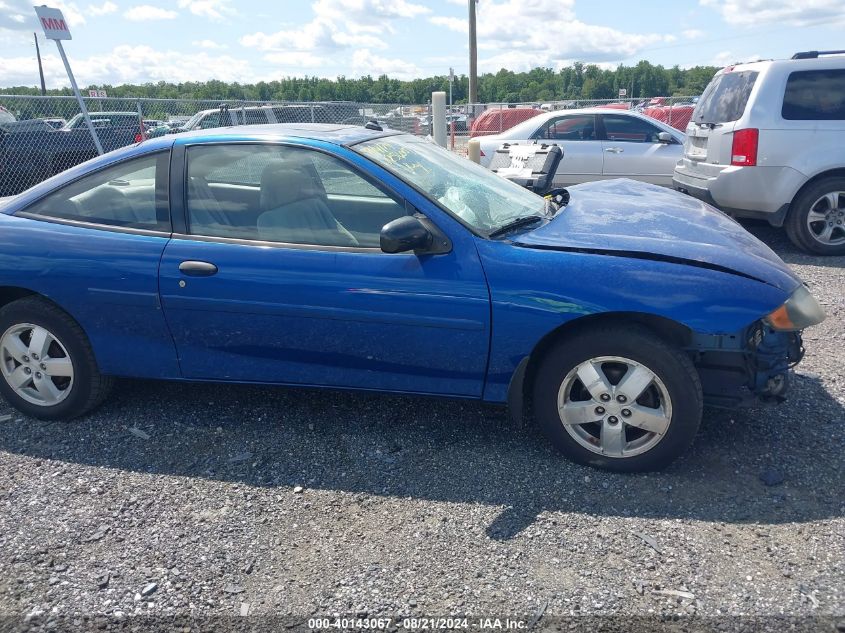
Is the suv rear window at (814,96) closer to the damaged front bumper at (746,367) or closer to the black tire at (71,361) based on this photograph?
the damaged front bumper at (746,367)

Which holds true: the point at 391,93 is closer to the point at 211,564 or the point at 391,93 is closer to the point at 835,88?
the point at 835,88

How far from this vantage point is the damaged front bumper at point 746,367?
3.00 meters

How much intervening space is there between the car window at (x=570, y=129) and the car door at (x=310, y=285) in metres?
7.00

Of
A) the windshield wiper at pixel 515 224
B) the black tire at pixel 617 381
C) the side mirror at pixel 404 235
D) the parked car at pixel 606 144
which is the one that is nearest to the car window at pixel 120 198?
the side mirror at pixel 404 235

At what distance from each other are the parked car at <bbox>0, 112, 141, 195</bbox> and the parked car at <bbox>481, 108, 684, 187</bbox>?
7389mm

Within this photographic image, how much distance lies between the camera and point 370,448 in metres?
3.42

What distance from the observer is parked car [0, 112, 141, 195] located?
10.7 m

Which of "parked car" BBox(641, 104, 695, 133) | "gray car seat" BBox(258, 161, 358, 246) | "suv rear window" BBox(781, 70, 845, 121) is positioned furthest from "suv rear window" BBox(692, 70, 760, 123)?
"parked car" BBox(641, 104, 695, 133)

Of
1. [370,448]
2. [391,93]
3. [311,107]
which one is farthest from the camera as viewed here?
[391,93]

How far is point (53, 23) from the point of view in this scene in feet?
34.1

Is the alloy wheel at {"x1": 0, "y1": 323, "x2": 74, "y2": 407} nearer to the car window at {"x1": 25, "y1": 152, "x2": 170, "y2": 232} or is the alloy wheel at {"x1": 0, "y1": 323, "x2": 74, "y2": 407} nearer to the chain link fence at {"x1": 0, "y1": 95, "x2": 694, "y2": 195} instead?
the car window at {"x1": 25, "y1": 152, "x2": 170, "y2": 232}

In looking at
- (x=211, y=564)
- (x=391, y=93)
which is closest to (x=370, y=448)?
(x=211, y=564)

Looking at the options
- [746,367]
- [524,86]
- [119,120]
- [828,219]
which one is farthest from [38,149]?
[524,86]

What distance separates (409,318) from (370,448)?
76cm
